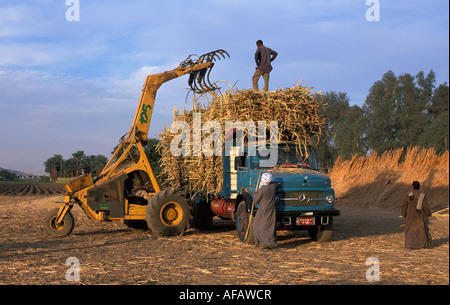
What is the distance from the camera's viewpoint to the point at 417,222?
11.6 metres

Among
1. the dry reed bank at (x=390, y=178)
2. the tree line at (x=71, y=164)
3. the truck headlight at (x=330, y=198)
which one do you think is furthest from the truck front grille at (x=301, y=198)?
the tree line at (x=71, y=164)

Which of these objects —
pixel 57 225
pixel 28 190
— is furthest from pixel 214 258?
pixel 28 190

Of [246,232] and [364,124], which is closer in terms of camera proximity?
[246,232]

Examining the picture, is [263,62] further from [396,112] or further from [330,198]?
[396,112]

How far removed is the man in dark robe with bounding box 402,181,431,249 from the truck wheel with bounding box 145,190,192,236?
614cm

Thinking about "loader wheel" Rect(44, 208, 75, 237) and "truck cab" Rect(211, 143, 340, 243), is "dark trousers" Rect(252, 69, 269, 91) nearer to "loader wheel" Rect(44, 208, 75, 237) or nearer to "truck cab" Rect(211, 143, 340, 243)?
"truck cab" Rect(211, 143, 340, 243)

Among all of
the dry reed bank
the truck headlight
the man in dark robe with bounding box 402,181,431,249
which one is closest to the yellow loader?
the truck headlight

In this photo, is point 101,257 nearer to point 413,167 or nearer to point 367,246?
point 367,246

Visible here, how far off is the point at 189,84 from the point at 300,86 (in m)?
4.02

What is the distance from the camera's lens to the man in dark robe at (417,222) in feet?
37.9

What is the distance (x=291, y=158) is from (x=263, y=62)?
12.8ft

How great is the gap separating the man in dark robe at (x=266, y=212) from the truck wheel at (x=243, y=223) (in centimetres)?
67

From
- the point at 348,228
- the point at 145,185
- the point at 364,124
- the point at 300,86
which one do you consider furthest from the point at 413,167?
the point at 364,124

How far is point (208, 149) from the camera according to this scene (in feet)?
45.1
